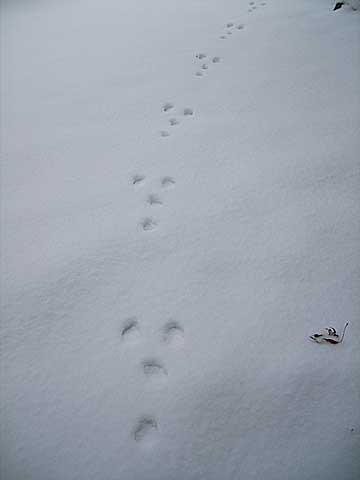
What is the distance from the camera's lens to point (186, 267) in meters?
0.86

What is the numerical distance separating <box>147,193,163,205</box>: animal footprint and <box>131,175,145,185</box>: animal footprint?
0.27 feet

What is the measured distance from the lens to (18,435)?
646 millimetres

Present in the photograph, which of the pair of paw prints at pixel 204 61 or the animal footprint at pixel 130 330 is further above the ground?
the pair of paw prints at pixel 204 61

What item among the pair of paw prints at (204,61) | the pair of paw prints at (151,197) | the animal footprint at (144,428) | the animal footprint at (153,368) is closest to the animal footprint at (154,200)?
the pair of paw prints at (151,197)

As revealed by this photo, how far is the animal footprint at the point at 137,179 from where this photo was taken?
1.08 meters

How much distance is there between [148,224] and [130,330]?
0.33m

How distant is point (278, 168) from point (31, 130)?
3.32 ft

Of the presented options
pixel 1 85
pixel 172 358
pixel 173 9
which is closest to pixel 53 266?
pixel 172 358

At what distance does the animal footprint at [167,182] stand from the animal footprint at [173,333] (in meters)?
0.48

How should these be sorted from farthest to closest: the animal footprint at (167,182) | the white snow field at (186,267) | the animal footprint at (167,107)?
the animal footprint at (167,107), the animal footprint at (167,182), the white snow field at (186,267)

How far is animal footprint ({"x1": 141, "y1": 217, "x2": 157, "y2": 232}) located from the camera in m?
0.96

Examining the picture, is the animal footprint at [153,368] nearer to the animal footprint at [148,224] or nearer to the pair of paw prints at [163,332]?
the pair of paw prints at [163,332]

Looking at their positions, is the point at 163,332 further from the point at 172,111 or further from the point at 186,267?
the point at 172,111

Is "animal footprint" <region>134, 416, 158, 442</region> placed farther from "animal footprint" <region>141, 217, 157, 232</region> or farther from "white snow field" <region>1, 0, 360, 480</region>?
"animal footprint" <region>141, 217, 157, 232</region>
